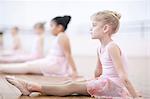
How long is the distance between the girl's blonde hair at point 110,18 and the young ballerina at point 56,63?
704 millimetres

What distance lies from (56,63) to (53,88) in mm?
875

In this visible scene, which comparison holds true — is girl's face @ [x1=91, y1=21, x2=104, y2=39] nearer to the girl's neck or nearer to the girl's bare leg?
the girl's neck

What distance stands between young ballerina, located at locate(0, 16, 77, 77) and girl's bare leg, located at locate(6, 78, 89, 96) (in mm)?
574

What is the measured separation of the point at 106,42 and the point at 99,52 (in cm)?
5

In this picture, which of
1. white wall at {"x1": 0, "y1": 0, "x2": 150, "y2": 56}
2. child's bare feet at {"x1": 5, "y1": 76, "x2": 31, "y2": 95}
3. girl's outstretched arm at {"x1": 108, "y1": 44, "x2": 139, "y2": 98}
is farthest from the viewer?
white wall at {"x1": 0, "y1": 0, "x2": 150, "y2": 56}

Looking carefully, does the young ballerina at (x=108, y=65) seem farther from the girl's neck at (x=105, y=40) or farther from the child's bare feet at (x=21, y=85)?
the child's bare feet at (x=21, y=85)

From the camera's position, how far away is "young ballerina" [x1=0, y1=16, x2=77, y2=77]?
2482 millimetres

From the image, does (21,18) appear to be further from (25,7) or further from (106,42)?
(106,42)

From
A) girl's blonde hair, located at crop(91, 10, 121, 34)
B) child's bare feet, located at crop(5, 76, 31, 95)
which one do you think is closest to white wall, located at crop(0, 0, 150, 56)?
girl's blonde hair, located at crop(91, 10, 121, 34)

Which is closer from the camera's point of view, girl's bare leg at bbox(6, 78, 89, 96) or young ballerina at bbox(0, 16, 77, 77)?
girl's bare leg at bbox(6, 78, 89, 96)

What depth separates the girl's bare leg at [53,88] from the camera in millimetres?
1744

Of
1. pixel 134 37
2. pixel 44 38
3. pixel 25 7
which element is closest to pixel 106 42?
pixel 134 37

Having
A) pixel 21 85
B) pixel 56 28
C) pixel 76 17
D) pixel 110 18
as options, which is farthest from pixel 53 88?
pixel 76 17

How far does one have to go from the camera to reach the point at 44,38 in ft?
12.4
